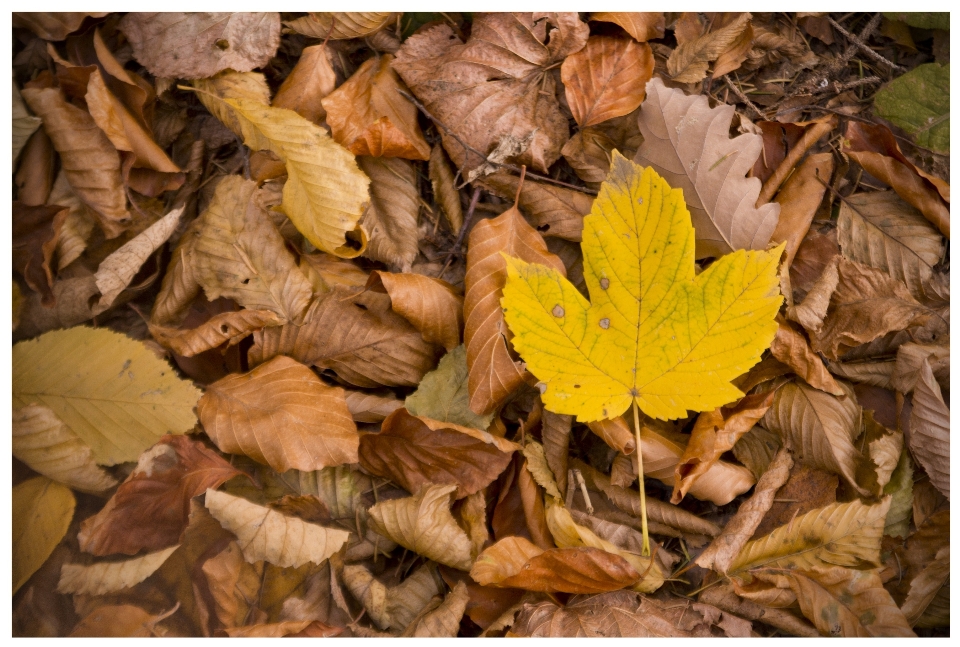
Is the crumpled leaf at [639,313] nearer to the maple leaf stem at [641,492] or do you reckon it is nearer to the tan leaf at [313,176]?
the maple leaf stem at [641,492]

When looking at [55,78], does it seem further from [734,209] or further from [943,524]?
[943,524]

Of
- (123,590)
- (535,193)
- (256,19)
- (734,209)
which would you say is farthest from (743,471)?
(256,19)

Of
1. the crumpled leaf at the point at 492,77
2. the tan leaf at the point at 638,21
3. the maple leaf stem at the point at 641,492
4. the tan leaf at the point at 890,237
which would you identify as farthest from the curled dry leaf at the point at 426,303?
the tan leaf at the point at 890,237

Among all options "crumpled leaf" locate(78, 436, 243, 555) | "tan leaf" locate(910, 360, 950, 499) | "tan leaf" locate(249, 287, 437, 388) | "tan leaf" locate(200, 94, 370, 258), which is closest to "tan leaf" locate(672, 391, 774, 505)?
"tan leaf" locate(910, 360, 950, 499)

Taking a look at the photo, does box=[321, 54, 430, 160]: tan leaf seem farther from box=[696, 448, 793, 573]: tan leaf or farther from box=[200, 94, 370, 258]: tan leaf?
box=[696, 448, 793, 573]: tan leaf

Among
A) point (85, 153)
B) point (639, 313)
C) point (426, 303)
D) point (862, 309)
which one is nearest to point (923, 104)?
point (862, 309)

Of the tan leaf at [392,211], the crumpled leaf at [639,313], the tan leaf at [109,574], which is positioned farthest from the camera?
the tan leaf at [392,211]

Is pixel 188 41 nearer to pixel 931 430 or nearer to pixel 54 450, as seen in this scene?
pixel 54 450
